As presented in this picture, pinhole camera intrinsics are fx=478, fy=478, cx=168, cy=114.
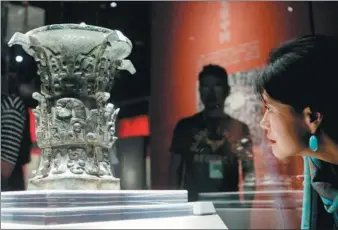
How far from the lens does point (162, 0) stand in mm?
3232

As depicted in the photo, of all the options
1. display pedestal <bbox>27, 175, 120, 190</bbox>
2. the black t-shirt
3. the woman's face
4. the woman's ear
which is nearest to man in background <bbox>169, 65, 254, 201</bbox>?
the black t-shirt

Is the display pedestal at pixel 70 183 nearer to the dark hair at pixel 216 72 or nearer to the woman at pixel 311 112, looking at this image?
the woman at pixel 311 112

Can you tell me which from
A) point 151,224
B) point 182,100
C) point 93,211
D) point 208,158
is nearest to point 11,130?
point 93,211

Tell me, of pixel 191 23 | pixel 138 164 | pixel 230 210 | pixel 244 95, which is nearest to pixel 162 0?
pixel 191 23

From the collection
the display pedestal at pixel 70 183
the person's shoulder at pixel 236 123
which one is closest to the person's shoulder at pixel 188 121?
the person's shoulder at pixel 236 123

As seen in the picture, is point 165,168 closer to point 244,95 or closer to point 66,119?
point 244,95

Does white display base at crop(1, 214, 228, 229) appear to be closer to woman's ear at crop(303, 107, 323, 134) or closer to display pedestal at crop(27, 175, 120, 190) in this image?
display pedestal at crop(27, 175, 120, 190)

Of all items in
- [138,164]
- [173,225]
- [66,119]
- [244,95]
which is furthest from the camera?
[244,95]

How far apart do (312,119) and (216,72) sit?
1841mm

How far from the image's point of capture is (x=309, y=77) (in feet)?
5.49

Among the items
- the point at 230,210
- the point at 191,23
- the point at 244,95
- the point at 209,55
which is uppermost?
the point at 191,23

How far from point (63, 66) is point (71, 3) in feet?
1.74

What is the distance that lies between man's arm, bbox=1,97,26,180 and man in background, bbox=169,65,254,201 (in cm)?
118

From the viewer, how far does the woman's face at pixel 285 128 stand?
165 centimetres
